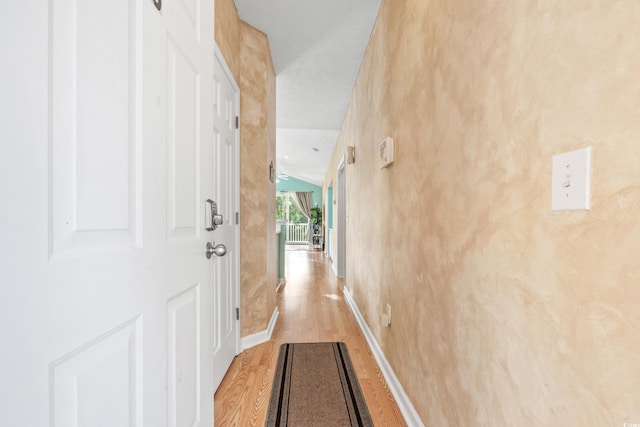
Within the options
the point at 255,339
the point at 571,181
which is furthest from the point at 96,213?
the point at 255,339

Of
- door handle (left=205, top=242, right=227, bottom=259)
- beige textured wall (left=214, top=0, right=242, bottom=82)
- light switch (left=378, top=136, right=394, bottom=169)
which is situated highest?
beige textured wall (left=214, top=0, right=242, bottom=82)

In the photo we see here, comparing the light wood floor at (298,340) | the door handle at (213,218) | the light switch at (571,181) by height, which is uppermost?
the light switch at (571,181)

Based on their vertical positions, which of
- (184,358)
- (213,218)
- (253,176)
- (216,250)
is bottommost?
(184,358)

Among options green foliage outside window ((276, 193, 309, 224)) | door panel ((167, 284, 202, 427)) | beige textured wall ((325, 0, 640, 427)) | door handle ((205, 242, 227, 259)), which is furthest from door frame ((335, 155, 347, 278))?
green foliage outside window ((276, 193, 309, 224))

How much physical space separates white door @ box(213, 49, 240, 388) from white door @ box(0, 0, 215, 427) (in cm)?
82

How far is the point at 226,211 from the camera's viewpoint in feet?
6.03

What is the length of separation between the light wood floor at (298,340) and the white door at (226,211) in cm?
13

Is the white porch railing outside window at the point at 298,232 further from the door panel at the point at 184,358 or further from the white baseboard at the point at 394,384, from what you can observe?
the door panel at the point at 184,358

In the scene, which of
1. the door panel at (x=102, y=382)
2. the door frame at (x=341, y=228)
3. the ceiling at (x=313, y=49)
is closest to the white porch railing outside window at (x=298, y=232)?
the door frame at (x=341, y=228)

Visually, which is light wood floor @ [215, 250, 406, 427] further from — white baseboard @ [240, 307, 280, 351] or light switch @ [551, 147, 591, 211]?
light switch @ [551, 147, 591, 211]

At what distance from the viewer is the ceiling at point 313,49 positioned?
201cm

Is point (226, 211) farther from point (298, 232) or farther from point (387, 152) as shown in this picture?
point (298, 232)

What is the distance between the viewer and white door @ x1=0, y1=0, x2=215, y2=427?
0.37 m

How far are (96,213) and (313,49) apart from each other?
247 cm
